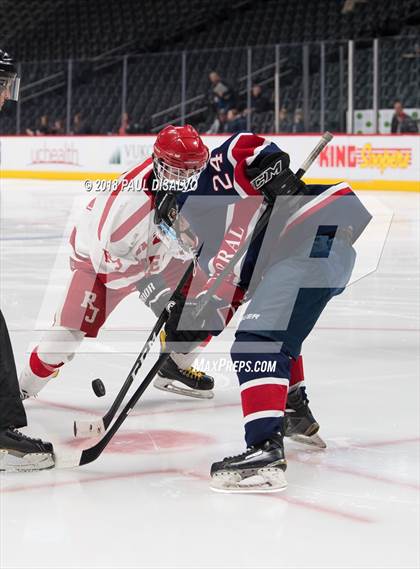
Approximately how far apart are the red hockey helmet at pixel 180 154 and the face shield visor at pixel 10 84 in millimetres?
377

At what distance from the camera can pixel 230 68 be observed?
13844 mm

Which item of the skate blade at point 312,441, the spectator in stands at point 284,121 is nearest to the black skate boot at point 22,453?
the skate blade at point 312,441

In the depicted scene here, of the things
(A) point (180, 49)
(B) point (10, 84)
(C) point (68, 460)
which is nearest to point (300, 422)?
(C) point (68, 460)

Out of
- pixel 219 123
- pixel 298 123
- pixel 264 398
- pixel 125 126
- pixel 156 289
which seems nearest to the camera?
pixel 264 398

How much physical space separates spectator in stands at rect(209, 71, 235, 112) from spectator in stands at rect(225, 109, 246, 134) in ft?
0.66

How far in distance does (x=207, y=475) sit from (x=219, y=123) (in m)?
11.4

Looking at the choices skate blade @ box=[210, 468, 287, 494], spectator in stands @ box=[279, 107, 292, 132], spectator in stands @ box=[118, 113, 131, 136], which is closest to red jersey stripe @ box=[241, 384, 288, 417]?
skate blade @ box=[210, 468, 287, 494]

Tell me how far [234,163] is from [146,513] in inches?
35.8

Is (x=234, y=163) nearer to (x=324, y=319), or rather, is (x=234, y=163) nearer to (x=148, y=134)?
(x=324, y=319)

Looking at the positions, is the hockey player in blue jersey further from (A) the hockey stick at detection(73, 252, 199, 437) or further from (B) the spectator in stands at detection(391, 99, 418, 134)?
A: (B) the spectator in stands at detection(391, 99, 418, 134)

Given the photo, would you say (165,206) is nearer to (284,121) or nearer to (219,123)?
(284,121)

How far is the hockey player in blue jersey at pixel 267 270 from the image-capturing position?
8.02 feet

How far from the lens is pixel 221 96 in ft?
45.8

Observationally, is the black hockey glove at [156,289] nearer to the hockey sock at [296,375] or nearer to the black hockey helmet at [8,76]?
the hockey sock at [296,375]
